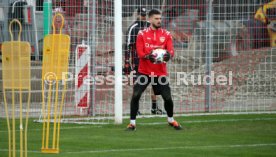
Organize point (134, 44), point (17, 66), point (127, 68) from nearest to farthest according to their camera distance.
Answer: point (17, 66) < point (134, 44) < point (127, 68)

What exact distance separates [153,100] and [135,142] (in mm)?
5196

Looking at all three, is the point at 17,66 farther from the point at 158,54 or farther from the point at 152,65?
the point at 152,65

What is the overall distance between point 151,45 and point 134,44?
9.65 feet

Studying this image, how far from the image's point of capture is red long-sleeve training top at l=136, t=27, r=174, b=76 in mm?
15180

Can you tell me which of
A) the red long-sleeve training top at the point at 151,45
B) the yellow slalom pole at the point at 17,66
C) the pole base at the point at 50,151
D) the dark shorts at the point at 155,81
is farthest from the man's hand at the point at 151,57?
the yellow slalom pole at the point at 17,66

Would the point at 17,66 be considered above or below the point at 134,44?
below

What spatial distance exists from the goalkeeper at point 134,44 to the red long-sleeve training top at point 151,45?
8.95ft

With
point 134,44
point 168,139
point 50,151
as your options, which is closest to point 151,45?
point 168,139

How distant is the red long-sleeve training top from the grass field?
107cm

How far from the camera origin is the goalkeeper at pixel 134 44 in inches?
712

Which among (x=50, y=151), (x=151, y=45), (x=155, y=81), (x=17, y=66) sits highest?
(x=151, y=45)

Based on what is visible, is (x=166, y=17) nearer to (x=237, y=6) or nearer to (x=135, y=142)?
(x=237, y=6)

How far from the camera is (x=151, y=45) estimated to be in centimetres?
1527

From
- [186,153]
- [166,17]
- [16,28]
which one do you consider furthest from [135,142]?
[16,28]
